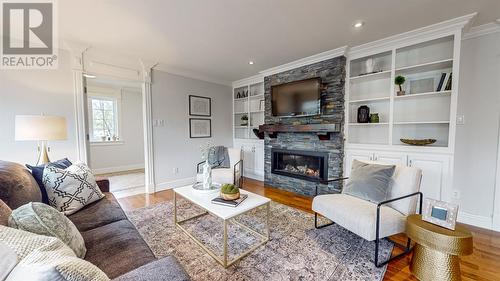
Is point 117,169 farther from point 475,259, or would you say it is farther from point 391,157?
point 475,259

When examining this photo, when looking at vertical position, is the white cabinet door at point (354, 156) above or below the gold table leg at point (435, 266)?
above

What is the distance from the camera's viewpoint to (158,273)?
0.84 metres

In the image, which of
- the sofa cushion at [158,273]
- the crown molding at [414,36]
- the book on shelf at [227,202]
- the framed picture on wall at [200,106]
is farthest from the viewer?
the framed picture on wall at [200,106]

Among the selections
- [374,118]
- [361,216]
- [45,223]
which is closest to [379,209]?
[361,216]

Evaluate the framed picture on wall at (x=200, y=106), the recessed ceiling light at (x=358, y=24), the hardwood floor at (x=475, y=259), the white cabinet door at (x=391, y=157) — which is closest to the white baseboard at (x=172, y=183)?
the hardwood floor at (x=475, y=259)

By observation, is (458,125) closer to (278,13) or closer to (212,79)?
(278,13)

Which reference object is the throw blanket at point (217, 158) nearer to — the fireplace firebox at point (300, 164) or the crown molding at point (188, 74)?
the fireplace firebox at point (300, 164)

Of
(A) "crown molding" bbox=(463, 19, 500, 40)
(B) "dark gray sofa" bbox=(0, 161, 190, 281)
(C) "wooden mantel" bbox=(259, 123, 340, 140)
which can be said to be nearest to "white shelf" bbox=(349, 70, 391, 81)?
(C) "wooden mantel" bbox=(259, 123, 340, 140)

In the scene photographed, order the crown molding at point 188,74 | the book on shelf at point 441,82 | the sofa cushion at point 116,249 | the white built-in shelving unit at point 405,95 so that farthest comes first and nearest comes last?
1. the crown molding at point 188,74
2. the white built-in shelving unit at point 405,95
3. the book on shelf at point 441,82
4. the sofa cushion at point 116,249

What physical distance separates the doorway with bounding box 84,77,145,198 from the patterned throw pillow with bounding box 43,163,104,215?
9.52ft

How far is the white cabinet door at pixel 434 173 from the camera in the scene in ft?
7.92

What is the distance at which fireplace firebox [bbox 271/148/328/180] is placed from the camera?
3423 millimetres

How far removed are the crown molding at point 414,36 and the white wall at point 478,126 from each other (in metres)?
0.41

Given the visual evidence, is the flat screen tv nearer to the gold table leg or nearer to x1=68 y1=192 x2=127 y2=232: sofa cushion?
the gold table leg
